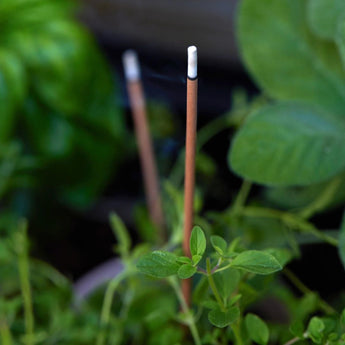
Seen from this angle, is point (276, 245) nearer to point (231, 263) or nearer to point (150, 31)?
point (231, 263)

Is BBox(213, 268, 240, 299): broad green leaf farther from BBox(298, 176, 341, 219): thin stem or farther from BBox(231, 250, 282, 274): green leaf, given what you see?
BBox(298, 176, 341, 219): thin stem

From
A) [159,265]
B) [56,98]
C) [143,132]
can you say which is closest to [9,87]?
[56,98]

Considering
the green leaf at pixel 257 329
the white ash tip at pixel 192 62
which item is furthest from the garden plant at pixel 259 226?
the white ash tip at pixel 192 62

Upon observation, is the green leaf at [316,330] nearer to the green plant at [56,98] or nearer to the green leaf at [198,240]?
the green leaf at [198,240]

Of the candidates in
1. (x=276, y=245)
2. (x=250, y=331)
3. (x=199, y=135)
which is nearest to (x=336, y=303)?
(x=276, y=245)

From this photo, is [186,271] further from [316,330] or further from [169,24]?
A: [169,24]

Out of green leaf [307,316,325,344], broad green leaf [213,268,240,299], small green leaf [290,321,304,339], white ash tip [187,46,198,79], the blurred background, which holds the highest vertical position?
white ash tip [187,46,198,79]

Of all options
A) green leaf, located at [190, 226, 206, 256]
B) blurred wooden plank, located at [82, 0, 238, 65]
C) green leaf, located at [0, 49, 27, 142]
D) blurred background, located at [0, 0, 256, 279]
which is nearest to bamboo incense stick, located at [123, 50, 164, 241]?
blurred background, located at [0, 0, 256, 279]
